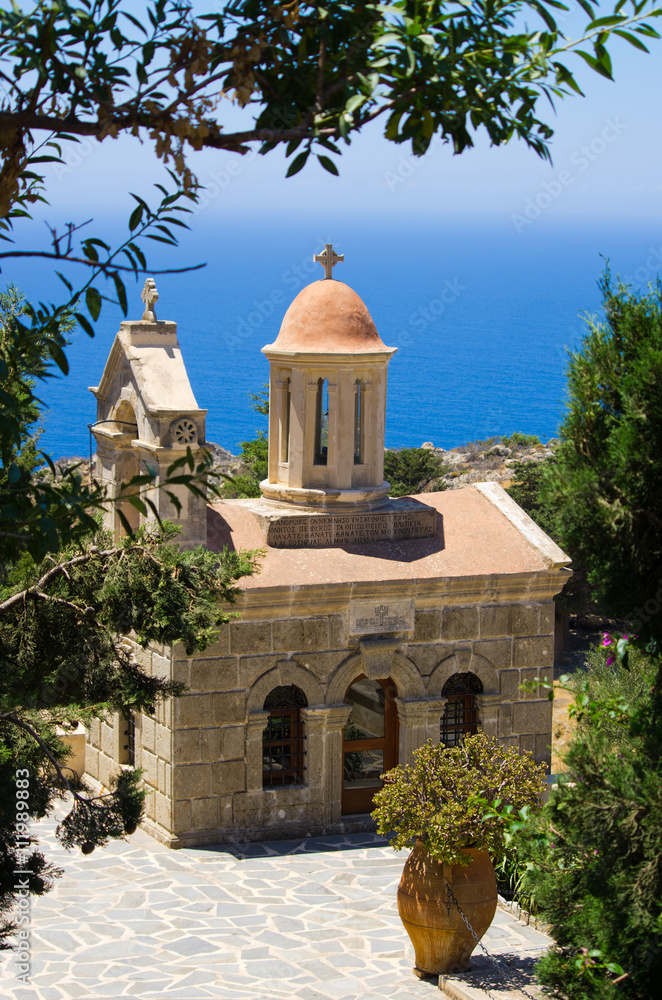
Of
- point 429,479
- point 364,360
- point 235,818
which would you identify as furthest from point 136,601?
point 429,479

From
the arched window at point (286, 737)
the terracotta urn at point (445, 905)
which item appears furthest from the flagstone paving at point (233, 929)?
the arched window at point (286, 737)

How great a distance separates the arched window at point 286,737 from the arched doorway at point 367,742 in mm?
588

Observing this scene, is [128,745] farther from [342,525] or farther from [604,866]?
[604,866]

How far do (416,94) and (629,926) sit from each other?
4582mm

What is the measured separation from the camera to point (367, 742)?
1467 centimetres

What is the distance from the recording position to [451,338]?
365 ft

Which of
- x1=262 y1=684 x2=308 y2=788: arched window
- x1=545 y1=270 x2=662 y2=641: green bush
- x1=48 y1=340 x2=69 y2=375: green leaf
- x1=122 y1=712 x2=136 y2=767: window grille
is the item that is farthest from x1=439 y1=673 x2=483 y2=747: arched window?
x1=48 y1=340 x2=69 y2=375: green leaf

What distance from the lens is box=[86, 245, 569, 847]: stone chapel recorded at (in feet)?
44.9

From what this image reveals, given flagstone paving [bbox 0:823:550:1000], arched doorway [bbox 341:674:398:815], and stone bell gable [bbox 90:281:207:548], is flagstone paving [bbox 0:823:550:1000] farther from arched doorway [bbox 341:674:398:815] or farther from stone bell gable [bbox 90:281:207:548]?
stone bell gable [bbox 90:281:207:548]

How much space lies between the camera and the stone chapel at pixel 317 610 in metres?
13.7

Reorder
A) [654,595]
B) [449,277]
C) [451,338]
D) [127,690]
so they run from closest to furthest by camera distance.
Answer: [654,595] < [127,690] < [451,338] < [449,277]

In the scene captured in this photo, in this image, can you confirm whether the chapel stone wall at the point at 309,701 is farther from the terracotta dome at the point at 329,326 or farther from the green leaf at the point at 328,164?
the green leaf at the point at 328,164

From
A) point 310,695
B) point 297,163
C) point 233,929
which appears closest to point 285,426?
point 310,695

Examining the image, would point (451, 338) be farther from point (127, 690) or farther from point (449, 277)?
point (127, 690)
